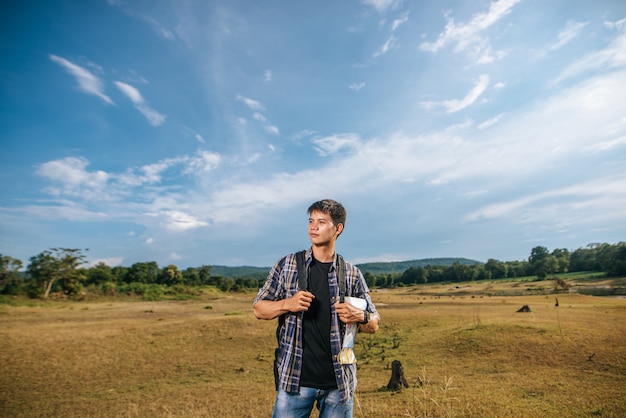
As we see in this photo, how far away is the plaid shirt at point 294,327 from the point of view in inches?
120

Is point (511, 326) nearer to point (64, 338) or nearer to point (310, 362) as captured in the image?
point (310, 362)

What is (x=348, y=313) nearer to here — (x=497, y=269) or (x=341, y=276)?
(x=341, y=276)

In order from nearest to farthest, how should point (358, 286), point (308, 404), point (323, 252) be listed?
point (308, 404)
point (323, 252)
point (358, 286)

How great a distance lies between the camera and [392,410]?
862 cm

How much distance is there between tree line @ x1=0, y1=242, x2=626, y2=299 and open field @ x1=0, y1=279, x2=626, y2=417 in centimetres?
4424

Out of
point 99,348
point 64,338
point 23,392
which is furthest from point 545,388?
point 64,338

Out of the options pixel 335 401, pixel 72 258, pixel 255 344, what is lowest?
pixel 255 344

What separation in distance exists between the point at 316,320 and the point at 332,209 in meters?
1.07

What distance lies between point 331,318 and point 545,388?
10407 millimetres

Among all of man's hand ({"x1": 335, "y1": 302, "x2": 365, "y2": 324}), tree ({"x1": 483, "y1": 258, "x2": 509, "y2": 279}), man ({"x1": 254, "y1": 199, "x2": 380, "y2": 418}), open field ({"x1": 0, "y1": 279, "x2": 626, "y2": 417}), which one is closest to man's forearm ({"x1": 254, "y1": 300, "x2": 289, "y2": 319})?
man ({"x1": 254, "y1": 199, "x2": 380, "y2": 418})

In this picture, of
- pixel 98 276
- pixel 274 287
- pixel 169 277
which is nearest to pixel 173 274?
pixel 169 277

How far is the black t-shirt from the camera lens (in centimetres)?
307

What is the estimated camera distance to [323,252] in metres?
3.41

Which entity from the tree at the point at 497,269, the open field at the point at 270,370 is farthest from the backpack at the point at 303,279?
the tree at the point at 497,269
